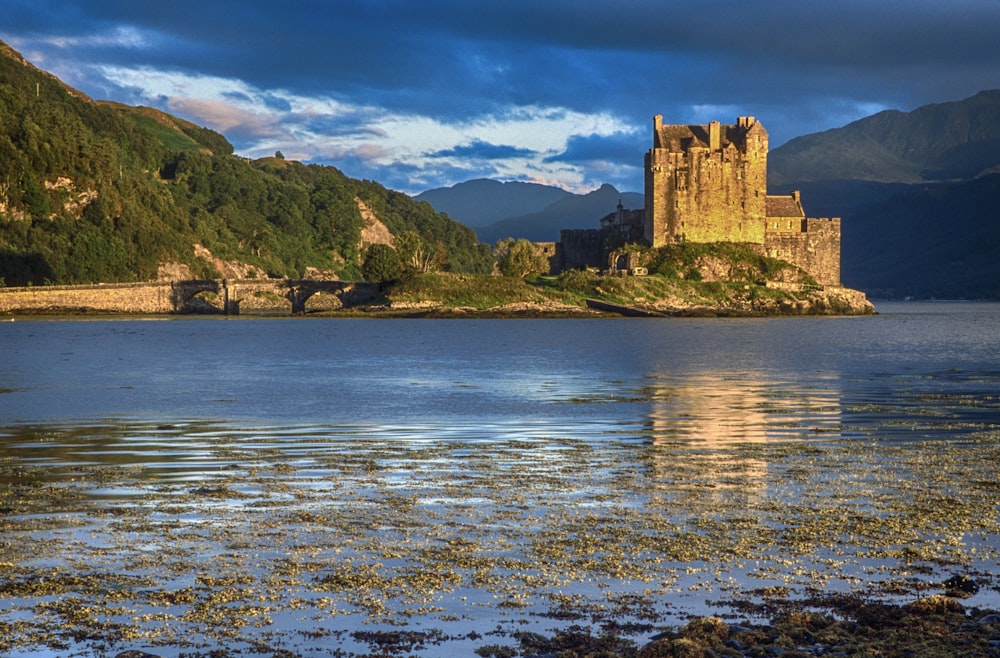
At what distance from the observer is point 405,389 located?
4878cm

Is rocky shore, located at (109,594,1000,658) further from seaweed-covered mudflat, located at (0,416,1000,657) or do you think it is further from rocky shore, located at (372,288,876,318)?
rocky shore, located at (372,288,876,318)

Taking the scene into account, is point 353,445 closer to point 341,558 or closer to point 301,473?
point 301,473

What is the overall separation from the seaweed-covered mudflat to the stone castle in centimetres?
12738

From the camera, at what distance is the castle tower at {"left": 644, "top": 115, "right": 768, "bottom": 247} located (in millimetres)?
150500

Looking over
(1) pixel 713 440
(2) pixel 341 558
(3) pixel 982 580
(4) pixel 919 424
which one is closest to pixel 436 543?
Answer: (2) pixel 341 558

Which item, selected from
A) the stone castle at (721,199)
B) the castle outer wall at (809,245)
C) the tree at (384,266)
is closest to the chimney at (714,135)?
the stone castle at (721,199)

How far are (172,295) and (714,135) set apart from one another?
81.7 metres

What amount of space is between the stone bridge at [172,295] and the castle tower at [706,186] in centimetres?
4301

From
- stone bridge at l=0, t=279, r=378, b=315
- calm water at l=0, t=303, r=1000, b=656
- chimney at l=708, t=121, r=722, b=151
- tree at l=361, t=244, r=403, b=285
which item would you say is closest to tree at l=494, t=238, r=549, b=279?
tree at l=361, t=244, r=403, b=285

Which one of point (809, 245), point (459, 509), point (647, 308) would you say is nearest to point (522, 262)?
point (647, 308)

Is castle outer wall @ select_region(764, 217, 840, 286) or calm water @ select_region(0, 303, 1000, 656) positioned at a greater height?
castle outer wall @ select_region(764, 217, 840, 286)

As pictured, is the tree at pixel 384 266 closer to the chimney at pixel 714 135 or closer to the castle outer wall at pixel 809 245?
the chimney at pixel 714 135

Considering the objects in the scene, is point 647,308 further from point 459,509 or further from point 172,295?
point 459,509

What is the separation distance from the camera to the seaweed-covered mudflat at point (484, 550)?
1187cm
